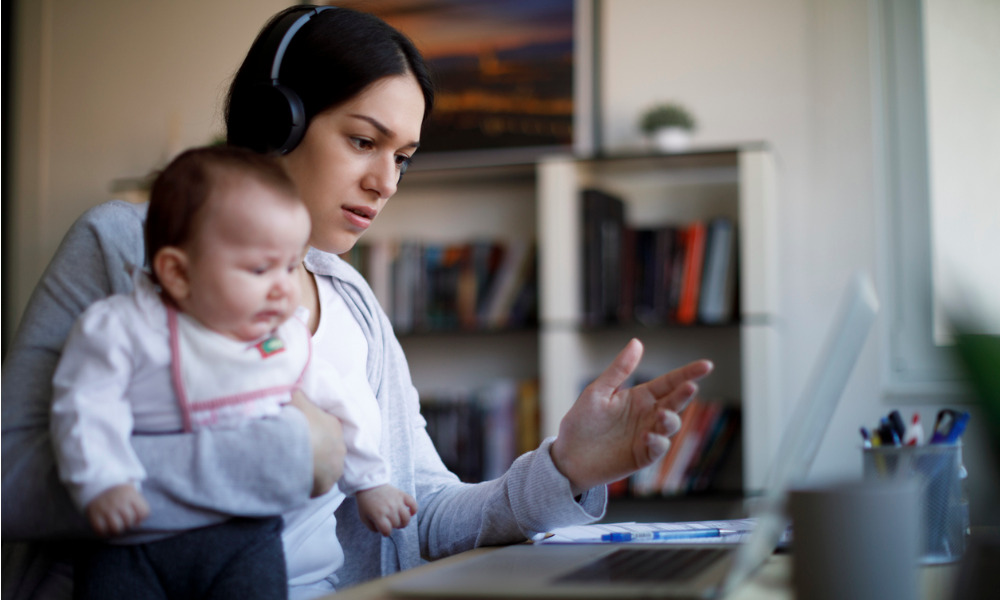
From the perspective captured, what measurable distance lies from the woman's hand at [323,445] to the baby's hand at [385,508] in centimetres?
5

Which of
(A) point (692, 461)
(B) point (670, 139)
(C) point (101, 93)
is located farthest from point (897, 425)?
(C) point (101, 93)

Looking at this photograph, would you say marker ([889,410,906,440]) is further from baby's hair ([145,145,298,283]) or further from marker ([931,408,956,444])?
baby's hair ([145,145,298,283])

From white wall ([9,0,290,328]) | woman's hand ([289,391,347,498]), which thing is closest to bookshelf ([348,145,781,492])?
white wall ([9,0,290,328])

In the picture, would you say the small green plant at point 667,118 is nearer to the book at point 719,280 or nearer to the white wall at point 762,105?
the white wall at point 762,105

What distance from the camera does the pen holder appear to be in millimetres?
986

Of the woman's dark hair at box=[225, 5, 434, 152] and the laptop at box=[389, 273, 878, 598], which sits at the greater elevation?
the woman's dark hair at box=[225, 5, 434, 152]

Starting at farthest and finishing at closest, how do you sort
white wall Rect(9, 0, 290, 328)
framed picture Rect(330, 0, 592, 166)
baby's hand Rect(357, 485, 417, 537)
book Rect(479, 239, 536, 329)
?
1. white wall Rect(9, 0, 290, 328)
2. framed picture Rect(330, 0, 592, 166)
3. book Rect(479, 239, 536, 329)
4. baby's hand Rect(357, 485, 417, 537)

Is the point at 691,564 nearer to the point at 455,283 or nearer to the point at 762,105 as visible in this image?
the point at 455,283

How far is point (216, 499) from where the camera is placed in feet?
2.75

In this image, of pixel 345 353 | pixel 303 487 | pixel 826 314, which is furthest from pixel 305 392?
pixel 826 314

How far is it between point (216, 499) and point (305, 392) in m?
0.17

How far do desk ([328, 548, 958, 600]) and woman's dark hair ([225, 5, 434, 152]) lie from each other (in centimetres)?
65

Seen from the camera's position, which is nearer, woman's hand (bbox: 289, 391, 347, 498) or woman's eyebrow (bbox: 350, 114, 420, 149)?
woman's hand (bbox: 289, 391, 347, 498)

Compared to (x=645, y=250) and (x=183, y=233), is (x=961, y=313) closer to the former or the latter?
(x=183, y=233)
